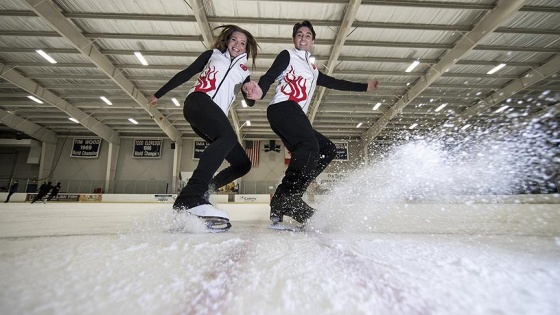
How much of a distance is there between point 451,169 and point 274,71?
287 cm

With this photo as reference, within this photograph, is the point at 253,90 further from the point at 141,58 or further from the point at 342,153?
the point at 342,153

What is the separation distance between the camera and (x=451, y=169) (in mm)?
3326

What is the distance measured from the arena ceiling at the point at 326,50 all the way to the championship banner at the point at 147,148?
10.1 feet

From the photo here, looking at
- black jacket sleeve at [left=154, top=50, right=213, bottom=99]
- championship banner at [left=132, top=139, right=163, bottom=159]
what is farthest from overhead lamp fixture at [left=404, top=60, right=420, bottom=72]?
championship banner at [left=132, top=139, right=163, bottom=159]

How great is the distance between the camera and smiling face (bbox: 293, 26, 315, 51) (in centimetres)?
189

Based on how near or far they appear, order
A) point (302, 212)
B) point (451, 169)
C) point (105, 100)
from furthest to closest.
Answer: point (105, 100) → point (451, 169) → point (302, 212)

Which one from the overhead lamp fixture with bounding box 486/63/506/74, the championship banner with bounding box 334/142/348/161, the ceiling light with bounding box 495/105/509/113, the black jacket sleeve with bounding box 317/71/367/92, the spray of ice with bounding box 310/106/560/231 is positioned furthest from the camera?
the championship banner with bounding box 334/142/348/161

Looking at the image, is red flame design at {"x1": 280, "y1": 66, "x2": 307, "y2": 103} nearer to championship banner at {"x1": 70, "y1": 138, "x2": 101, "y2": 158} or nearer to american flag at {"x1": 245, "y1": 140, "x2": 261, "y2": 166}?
american flag at {"x1": 245, "y1": 140, "x2": 261, "y2": 166}

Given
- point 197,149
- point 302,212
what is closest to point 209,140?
point 302,212

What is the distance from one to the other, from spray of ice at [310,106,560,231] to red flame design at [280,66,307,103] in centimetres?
72

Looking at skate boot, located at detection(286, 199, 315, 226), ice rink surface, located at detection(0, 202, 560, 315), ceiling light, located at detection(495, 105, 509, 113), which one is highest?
ceiling light, located at detection(495, 105, 509, 113)

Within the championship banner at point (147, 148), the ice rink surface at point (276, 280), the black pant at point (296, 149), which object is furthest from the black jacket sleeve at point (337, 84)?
the championship banner at point (147, 148)

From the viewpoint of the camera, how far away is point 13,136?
57.9 feet

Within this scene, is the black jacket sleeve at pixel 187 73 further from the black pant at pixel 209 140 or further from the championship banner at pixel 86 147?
the championship banner at pixel 86 147
